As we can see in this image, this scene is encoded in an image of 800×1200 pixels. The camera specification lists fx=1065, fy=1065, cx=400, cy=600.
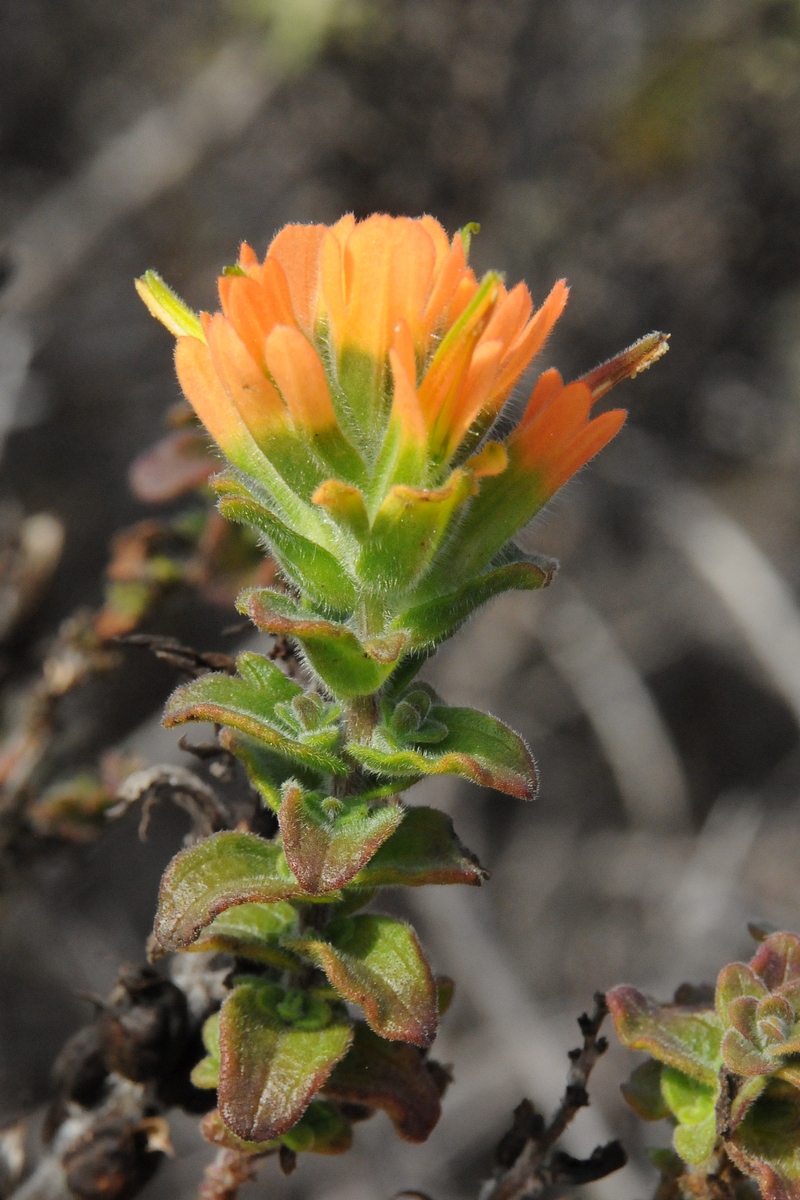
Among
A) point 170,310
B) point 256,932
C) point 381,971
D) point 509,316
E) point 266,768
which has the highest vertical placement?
point 170,310

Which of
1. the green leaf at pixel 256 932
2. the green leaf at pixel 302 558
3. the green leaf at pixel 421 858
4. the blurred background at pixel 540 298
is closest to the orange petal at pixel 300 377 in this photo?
the green leaf at pixel 302 558

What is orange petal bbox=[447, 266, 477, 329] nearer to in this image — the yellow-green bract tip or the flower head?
the flower head

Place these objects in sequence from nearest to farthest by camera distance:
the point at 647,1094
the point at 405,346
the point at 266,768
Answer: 1. the point at 405,346
2. the point at 266,768
3. the point at 647,1094

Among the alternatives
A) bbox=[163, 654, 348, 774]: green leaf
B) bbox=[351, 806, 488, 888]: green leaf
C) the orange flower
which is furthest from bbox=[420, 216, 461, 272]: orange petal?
bbox=[351, 806, 488, 888]: green leaf

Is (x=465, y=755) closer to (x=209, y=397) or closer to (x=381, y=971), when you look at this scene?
(x=381, y=971)

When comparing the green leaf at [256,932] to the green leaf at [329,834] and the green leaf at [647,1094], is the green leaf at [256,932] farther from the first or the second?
the green leaf at [647,1094]

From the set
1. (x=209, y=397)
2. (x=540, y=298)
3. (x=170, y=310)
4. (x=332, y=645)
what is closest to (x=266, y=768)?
(x=332, y=645)
